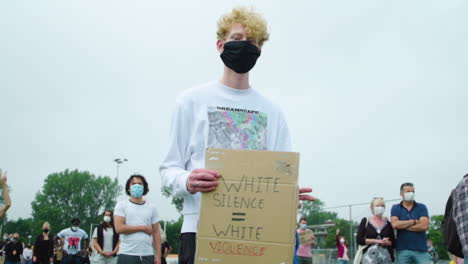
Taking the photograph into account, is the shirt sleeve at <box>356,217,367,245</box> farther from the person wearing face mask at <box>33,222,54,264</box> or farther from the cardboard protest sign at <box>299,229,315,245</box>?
the person wearing face mask at <box>33,222,54,264</box>

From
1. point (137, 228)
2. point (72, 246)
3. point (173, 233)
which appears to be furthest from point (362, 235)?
point (173, 233)

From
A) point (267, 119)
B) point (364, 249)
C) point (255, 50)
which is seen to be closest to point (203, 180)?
point (267, 119)

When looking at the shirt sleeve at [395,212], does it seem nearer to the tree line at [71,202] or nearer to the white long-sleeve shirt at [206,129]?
the white long-sleeve shirt at [206,129]

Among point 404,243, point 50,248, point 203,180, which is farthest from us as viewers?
point 50,248

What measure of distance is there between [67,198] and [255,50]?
317 ft

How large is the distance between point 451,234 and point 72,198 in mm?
95945

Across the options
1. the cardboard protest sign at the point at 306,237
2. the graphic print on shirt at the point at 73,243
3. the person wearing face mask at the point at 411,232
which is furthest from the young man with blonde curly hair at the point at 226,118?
the cardboard protest sign at the point at 306,237

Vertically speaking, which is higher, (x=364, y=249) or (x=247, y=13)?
(x=247, y=13)

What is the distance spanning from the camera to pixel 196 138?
104 inches

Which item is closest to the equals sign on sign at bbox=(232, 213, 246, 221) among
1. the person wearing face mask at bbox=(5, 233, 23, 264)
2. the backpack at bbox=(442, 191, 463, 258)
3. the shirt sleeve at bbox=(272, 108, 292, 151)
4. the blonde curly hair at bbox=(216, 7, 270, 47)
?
the shirt sleeve at bbox=(272, 108, 292, 151)

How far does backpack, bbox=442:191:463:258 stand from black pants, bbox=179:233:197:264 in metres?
2.55

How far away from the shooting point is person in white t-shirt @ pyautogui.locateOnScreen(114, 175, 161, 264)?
6.52m

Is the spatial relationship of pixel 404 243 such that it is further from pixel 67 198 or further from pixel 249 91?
pixel 67 198

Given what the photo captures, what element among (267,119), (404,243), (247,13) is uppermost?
(247,13)
